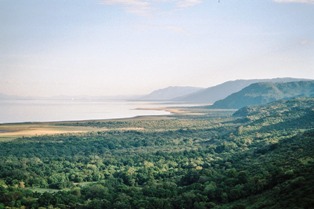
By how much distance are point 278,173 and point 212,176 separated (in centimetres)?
1291

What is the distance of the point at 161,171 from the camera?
277 feet

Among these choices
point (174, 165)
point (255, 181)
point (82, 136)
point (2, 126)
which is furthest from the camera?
point (2, 126)

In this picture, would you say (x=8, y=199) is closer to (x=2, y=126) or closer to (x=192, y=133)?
(x=192, y=133)

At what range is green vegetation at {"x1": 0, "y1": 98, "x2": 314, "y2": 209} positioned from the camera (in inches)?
2249

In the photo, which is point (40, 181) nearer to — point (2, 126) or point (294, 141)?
point (294, 141)

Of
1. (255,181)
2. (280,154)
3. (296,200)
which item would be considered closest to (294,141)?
(280,154)

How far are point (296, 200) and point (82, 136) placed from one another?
104534mm

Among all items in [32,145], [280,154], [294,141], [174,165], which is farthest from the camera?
[32,145]

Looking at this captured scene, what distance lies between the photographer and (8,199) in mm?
61781

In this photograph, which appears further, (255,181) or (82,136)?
(82,136)

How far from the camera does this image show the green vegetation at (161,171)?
5712 cm

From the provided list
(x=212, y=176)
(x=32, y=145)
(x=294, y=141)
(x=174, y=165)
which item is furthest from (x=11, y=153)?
(x=294, y=141)

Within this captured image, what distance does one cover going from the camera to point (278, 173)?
195 ft

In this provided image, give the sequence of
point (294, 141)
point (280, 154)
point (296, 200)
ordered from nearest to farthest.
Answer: point (296, 200) → point (280, 154) → point (294, 141)
